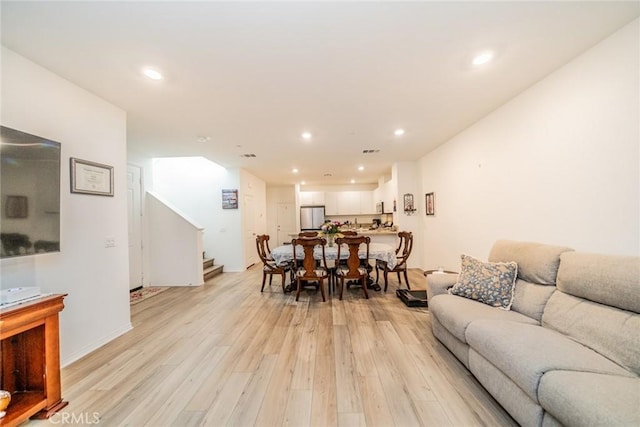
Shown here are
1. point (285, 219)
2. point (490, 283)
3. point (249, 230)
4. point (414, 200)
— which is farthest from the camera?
point (285, 219)

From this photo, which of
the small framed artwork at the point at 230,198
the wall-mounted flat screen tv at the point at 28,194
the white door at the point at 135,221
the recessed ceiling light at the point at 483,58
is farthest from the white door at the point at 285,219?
the recessed ceiling light at the point at 483,58

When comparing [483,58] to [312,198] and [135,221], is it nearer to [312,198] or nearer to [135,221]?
[135,221]

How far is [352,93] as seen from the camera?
2523 mm

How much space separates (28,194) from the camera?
1.77 m

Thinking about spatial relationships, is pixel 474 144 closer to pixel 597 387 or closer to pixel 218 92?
pixel 597 387

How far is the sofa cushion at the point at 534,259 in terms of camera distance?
2023 millimetres

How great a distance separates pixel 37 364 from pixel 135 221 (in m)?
3.59

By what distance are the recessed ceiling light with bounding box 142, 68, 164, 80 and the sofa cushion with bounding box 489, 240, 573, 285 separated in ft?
12.3

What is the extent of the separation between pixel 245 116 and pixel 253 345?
2.68m

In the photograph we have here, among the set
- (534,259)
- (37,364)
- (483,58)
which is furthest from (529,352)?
(37,364)

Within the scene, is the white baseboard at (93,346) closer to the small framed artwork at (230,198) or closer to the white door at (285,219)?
the small framed artwork at (230,198)

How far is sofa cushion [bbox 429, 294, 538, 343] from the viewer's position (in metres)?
1.97

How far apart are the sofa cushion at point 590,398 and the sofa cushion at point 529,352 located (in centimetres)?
6

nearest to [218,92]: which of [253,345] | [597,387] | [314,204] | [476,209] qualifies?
[253,345]
